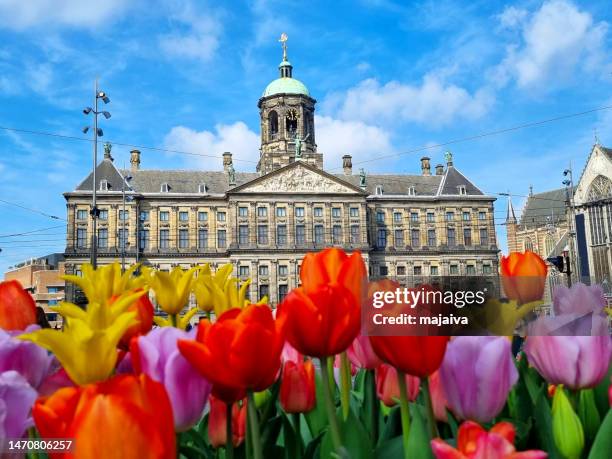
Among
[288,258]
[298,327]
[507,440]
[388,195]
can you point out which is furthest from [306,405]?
[388,195]

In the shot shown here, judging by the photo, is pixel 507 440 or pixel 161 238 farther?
pixel 161 238

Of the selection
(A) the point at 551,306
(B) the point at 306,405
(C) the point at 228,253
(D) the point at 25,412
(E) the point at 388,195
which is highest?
(E) the point at 388,195

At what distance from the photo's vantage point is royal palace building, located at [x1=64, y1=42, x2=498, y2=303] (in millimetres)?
43156

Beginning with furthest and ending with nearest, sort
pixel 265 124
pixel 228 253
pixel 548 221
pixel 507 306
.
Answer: pixel 548 221
pixel 265 124
pixel 228 253
pixel 507 306

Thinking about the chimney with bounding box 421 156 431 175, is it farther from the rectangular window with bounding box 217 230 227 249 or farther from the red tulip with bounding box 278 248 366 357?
the red tulip with bounding box 278 248 366 357

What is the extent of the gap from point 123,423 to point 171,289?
4.32ft

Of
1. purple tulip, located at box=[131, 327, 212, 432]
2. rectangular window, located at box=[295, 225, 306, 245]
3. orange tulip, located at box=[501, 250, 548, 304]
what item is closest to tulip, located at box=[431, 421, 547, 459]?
purple tulip, located at box=[131, 327, 212, 432]

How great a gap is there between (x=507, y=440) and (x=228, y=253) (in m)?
43.4

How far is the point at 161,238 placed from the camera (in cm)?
4381

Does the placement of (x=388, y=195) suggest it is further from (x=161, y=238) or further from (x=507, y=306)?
(x=507, y=306)

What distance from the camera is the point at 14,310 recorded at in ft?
5.40

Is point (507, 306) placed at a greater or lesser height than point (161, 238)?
lesser

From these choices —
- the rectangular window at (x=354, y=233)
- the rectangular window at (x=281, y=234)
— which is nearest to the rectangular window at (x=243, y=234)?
the rectangular window at (x=281, y=234)

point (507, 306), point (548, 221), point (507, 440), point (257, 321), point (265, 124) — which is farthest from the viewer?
point (548, 221)
